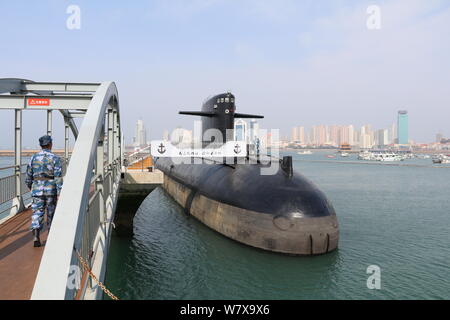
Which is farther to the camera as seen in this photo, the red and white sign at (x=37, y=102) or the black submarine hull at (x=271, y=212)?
the black submarine hull at (x=271, y=212)

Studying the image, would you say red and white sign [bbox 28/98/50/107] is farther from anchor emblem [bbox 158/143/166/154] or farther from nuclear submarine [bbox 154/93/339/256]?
anchor emblem [bbox 158/143/166/154]

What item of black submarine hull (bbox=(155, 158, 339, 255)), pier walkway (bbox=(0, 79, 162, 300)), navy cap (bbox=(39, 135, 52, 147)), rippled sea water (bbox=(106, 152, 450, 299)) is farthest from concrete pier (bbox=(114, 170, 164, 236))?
navy cap (bbox=(39, 135, 52, 147))

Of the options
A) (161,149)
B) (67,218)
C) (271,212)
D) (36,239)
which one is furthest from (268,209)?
(67,218)

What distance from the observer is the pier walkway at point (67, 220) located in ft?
11.1

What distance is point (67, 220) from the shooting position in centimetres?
366

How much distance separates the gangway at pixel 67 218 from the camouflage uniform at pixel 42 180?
78 cm

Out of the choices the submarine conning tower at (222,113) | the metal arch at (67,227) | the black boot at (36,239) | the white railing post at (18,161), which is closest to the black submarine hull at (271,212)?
the submarine conning tower at (222,113)

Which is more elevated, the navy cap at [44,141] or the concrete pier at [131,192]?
the navy cap at [44,141]

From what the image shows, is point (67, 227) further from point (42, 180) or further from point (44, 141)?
point (44, 141)

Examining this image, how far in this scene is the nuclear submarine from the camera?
15.0 meters

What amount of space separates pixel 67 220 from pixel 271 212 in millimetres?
Answer: 12769

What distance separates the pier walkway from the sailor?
1.81 ft

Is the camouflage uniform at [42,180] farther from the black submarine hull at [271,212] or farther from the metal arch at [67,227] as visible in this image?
the black submarine hull at [271,212]

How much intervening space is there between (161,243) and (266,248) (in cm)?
635
